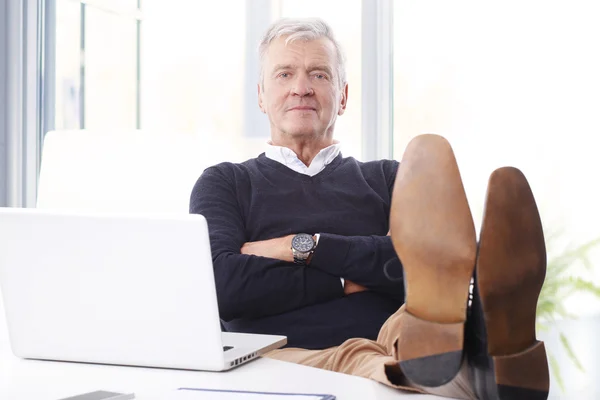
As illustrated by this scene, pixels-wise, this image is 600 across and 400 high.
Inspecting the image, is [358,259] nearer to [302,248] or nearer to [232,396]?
[302,248]

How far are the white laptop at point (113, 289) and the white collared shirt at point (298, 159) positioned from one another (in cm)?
84

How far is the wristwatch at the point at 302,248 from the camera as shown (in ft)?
5.21

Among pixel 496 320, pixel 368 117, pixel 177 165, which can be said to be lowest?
pixel 496 320

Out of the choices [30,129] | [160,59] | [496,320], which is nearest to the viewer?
[496,320]

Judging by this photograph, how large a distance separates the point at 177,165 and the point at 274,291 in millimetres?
731

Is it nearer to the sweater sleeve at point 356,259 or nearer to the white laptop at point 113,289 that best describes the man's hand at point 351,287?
the sweater sleeve at point 356,259

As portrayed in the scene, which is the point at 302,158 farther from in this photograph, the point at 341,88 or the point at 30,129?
the point at 30,129

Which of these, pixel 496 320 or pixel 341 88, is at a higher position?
pixel 341 88

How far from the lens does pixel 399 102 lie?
2641mm

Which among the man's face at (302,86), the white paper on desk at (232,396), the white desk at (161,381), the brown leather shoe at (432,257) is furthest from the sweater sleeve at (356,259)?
the white paper on desk at (232,396)

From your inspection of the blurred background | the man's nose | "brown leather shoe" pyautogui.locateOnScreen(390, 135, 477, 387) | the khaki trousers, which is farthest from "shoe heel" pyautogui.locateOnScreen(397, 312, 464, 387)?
the man's nose

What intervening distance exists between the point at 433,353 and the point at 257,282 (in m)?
0.74

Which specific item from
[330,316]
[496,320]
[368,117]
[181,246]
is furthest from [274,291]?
[368,117]

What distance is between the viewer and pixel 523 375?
86cm
